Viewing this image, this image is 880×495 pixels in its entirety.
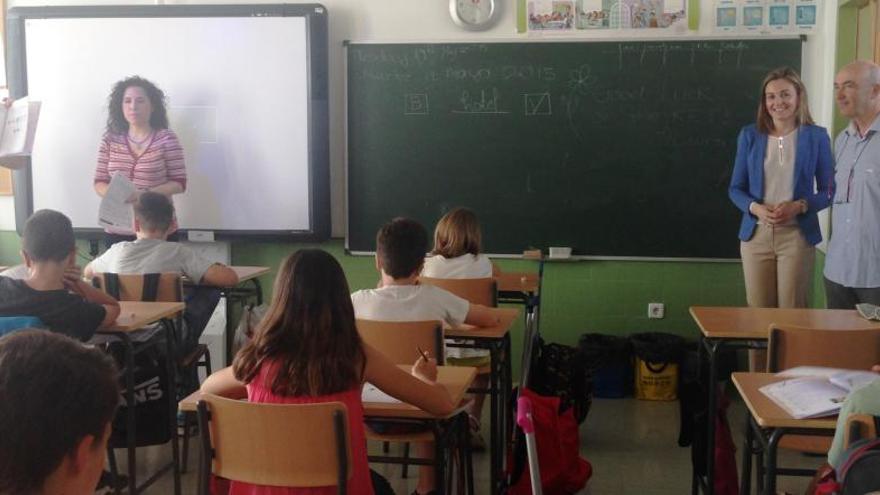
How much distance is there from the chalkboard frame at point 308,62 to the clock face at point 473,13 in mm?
809

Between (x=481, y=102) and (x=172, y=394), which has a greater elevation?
(x=481, y=102)

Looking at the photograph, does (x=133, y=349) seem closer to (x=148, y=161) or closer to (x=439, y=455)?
(x=439, y=455)

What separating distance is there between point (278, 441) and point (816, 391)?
1.41 metres

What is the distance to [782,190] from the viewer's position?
4.53 m

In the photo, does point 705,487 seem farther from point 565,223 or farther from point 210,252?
point 210,252

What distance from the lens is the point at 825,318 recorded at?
3.54 m

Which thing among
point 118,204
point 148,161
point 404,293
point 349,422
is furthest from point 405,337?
point 148,161

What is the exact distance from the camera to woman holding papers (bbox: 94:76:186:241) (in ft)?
17.5

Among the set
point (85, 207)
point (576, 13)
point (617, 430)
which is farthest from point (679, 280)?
point (85, 207)

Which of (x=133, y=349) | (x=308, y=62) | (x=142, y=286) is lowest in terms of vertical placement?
(x=133, y=349)

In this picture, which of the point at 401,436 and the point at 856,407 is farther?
the point at 401,436

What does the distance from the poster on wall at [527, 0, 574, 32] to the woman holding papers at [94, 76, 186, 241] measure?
7.40 feet

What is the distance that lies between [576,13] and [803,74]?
138 centimetres

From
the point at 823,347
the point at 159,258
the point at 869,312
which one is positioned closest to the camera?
the point at 823,347
